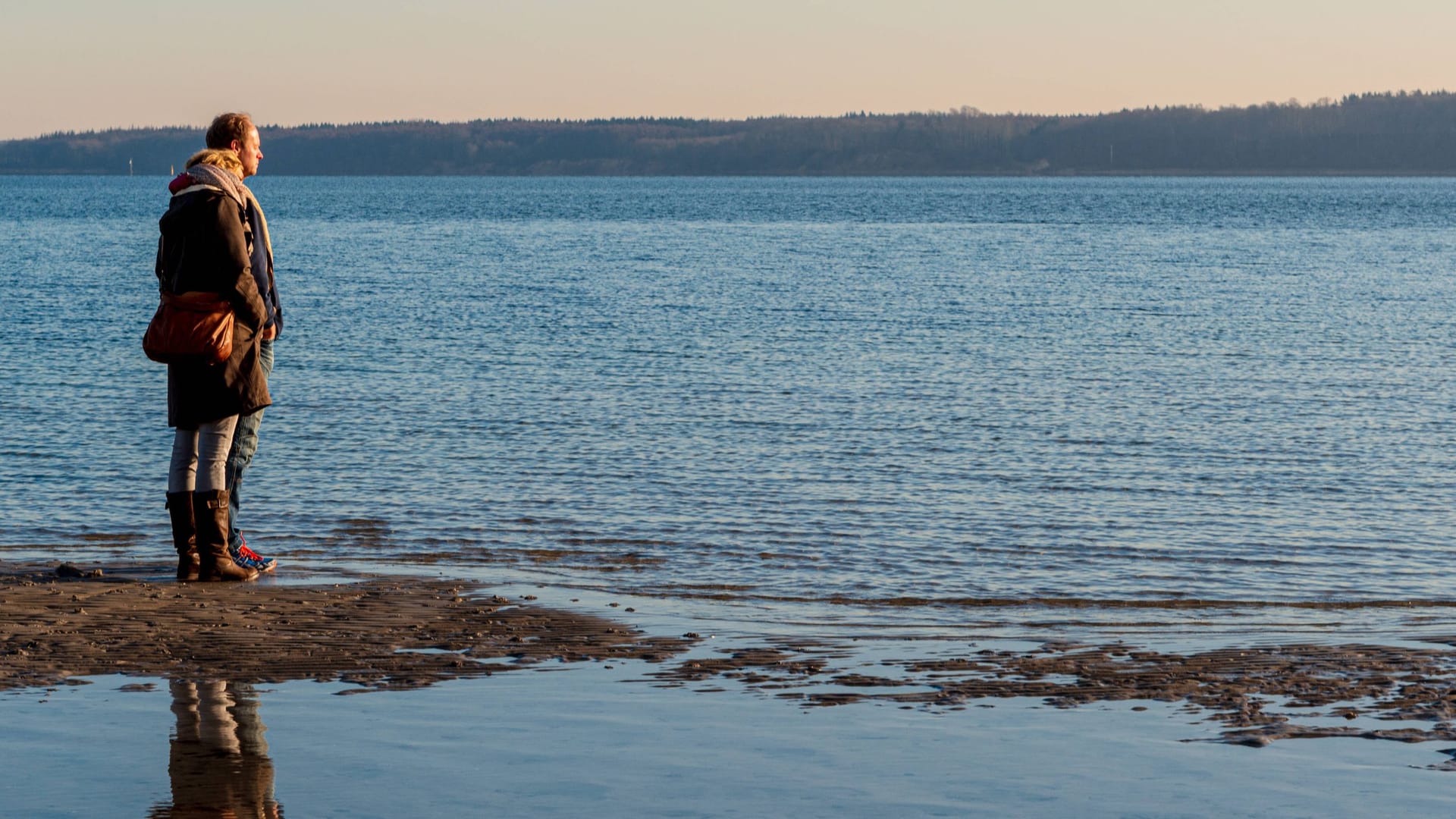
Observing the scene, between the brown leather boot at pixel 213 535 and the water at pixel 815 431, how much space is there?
177cm

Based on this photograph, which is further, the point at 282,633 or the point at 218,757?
the point at 282,633

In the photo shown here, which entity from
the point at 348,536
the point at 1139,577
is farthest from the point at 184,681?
the point at 1139,577

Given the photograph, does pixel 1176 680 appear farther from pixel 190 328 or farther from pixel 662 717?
pixel 190 328

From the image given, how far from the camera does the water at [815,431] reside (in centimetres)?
895

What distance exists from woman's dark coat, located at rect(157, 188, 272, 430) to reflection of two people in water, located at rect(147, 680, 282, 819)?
186cm

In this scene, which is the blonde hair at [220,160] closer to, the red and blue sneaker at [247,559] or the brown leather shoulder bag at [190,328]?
the brown leather shoulder bag at [190,328]

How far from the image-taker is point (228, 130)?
6590 millimetres

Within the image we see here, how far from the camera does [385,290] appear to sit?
35.6m

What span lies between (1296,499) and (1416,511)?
797mm

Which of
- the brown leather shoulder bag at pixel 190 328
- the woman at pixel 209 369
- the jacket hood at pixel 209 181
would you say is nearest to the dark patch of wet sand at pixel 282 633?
the woman at pixel 209 369

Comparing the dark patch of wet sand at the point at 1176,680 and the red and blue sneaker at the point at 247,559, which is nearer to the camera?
the dark patch of wet sand at the point at 1176,680

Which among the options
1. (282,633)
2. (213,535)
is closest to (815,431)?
(213,535)

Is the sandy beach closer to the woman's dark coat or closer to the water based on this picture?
the woman's dark coat

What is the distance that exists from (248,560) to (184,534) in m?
0.41
